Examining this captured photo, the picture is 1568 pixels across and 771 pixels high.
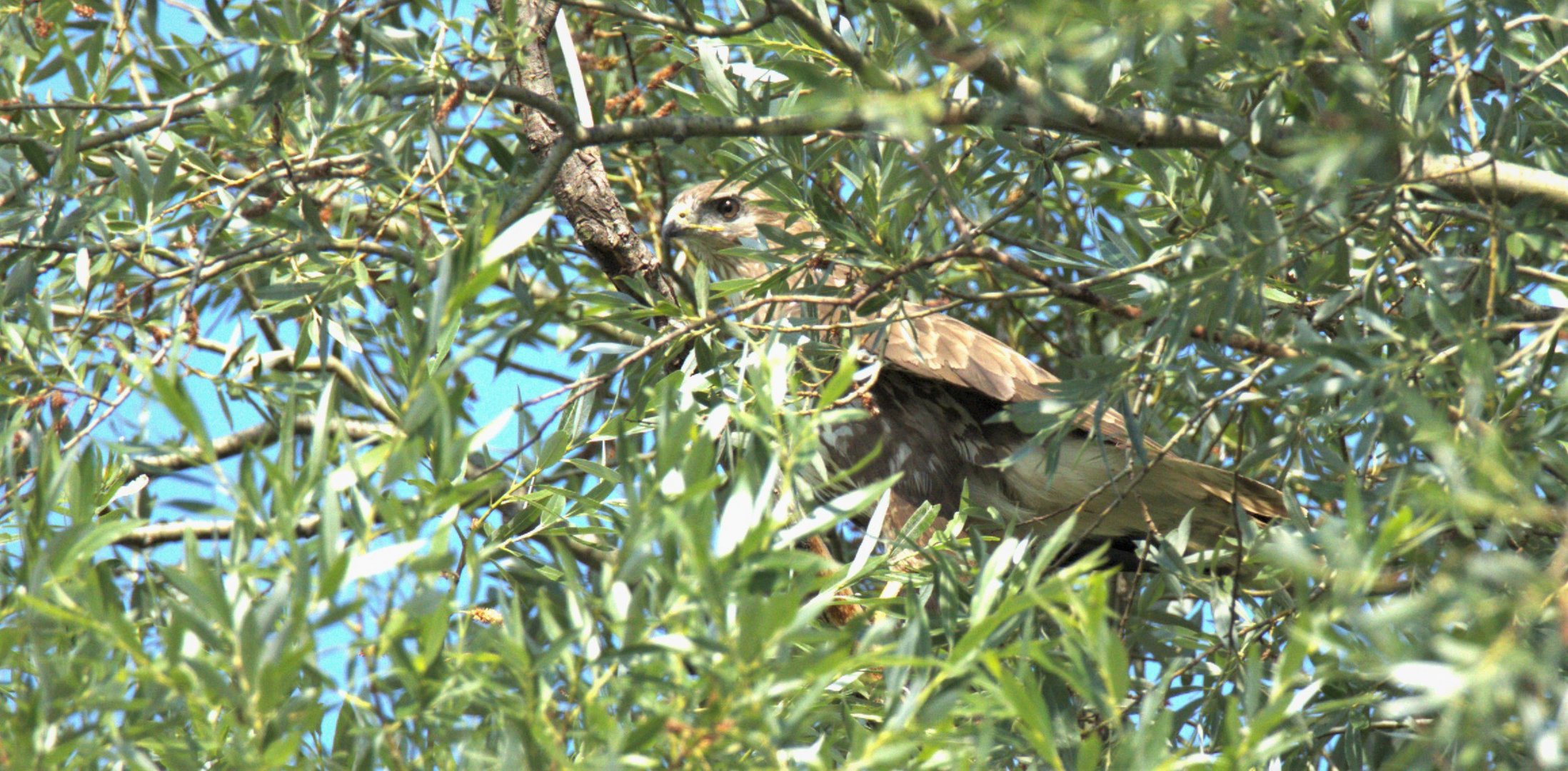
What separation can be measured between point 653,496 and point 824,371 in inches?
50.0

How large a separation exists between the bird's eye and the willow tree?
52.9 inches

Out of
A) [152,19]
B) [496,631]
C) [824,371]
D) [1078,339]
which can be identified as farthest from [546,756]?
[1078,339]

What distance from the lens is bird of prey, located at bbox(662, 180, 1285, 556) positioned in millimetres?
4074

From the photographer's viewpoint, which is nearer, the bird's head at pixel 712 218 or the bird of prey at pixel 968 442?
the bird of prey at pixel 968 442

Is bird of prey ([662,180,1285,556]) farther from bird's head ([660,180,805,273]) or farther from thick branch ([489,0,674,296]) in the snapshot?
thick branch ([489,0,674,296])

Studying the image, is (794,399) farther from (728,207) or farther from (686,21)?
(728,207)

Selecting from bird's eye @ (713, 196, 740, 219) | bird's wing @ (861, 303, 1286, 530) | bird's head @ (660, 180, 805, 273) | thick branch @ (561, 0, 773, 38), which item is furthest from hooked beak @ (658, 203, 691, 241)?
thick branch @ (561, 0, 773, 38)

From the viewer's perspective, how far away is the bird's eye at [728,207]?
4848mm

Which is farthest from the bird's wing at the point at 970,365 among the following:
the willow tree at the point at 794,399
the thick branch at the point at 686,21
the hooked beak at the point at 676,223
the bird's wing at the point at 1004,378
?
the thick branch at the point at 686,21

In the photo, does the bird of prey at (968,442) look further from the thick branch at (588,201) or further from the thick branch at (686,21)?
the thick branch at (686,21)

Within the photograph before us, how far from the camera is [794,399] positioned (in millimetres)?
1964

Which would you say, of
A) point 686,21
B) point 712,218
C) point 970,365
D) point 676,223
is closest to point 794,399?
point 686,21

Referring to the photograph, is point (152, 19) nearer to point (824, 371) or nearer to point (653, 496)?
point (824, 371)

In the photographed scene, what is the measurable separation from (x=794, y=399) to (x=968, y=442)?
2671mm
